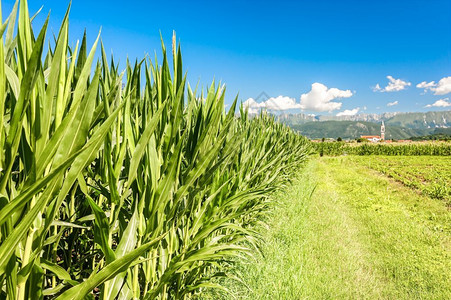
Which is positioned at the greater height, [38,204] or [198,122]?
[198,122]

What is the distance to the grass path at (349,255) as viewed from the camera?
88.7 inches

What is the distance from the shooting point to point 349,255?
3.18 m

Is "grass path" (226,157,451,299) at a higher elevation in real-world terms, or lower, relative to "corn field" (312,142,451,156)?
higher

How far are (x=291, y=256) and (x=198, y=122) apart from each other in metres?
2.12

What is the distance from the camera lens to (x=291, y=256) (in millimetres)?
2670

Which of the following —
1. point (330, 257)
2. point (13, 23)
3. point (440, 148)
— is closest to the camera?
point (13, 23)

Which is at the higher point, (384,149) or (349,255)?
(349,255)

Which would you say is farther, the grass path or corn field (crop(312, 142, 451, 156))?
corn field (crop(312, 142, 451, 156))

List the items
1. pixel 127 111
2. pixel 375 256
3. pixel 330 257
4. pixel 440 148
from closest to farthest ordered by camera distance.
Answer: pixel 127 111
pixel 330 257
pixel 375 256
pixel 440 148

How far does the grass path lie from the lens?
2.25m

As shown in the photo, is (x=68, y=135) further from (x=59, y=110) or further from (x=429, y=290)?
(x=429, y=290)

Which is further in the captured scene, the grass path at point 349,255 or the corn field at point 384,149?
the corn field at point 384,149

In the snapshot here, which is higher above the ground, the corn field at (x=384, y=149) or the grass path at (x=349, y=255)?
the grass path at (x=349, y=255)

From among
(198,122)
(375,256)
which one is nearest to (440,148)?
(375,256)
